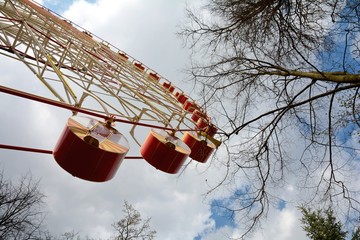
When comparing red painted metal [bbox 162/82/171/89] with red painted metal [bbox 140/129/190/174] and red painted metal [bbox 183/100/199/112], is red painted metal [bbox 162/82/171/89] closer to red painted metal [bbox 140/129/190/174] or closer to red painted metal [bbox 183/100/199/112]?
red painted metal [bbox 183/100/199/112]

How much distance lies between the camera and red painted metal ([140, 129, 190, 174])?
501 centimetres

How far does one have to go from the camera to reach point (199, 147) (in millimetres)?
6609

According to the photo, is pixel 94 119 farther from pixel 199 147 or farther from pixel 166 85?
pixel 166 85

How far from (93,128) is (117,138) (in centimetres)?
38

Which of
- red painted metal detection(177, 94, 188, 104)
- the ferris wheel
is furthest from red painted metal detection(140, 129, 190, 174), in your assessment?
red painted metal detection(177, 94, 188, 104)

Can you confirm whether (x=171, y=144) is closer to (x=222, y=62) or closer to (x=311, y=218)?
(x=222, y=62)

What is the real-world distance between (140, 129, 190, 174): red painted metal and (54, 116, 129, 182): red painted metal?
6.37 feet

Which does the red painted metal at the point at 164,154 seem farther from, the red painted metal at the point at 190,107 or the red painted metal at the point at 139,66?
the red painted metal at the point at 139,66

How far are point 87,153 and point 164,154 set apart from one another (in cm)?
235

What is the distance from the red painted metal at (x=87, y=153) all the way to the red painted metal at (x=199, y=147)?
3.26 metres

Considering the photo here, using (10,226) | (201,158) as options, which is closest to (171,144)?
(201,158)

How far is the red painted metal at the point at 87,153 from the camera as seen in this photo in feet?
9.17

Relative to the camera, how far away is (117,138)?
3332 mm

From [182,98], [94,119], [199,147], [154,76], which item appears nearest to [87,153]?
[94,119]
